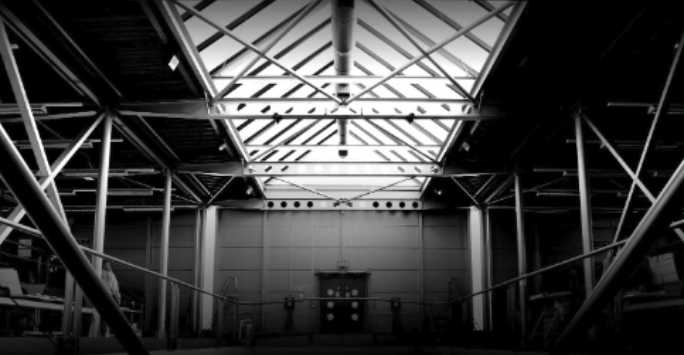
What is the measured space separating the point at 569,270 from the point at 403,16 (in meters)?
13.7

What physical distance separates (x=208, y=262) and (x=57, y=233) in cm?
2308

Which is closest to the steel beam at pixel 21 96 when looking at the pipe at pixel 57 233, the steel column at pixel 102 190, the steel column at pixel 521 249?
the steel column at pixel 102 190

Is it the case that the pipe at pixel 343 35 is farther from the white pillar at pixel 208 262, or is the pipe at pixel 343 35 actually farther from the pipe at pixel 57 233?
the white pillar at pixel 208 262

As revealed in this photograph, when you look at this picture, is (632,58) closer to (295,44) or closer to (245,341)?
(295,44)

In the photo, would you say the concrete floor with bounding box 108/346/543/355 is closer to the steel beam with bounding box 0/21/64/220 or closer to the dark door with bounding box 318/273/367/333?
the steel beam with bounding box 0/21/64/220

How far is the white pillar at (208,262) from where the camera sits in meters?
23.9

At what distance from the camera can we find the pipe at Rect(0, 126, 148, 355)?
192 centimetres

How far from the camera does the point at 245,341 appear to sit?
21.0 meters

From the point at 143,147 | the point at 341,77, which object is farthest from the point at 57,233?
the point at 143,147

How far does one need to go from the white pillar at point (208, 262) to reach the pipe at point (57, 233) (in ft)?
70.3

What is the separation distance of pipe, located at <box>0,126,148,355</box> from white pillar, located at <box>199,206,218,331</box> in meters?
21.4

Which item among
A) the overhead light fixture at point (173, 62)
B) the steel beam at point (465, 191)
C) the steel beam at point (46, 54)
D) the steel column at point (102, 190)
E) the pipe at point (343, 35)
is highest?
the pipe at point (343, 35)

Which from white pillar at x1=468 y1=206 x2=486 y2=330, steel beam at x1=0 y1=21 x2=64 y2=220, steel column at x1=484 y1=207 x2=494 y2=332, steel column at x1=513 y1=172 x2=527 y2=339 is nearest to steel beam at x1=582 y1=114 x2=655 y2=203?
steel column at x1=513 y1=172 x2=527 y2=339

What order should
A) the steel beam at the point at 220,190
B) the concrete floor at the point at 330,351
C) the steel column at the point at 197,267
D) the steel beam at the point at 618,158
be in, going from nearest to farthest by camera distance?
the steel beam at the point at 618,158 < the concrete floor at the point at 330,351 < the steel beam at the point at 220,190 < the steel column at the point at 197,267
